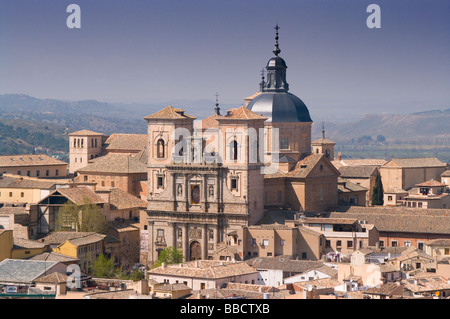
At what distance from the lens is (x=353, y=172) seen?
88562 millimetres

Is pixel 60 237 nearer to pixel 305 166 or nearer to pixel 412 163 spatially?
pixel 305 166

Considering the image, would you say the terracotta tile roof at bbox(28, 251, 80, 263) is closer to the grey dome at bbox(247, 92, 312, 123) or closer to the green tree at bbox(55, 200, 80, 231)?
the green tree at bbox(55, 200, 80, 231)

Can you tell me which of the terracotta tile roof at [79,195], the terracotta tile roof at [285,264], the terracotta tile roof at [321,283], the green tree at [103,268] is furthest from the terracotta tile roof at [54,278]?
the terracotta tile roof at [79,195]

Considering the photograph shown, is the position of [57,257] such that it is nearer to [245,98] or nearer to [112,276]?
[112,276]

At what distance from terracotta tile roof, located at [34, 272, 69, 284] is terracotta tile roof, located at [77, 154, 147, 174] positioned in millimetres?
27878

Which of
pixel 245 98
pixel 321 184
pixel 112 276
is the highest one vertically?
pixel 245 98

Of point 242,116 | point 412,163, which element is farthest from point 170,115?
point 412,163

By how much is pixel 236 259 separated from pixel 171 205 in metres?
7.81

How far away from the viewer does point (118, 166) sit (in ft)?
261

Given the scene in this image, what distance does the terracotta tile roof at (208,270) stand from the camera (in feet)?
167

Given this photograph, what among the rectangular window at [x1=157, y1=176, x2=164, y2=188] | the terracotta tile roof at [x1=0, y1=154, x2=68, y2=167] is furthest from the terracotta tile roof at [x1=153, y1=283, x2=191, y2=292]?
the terracotta tile roof at [x1=0, y1=154, x2=68, y2=167]

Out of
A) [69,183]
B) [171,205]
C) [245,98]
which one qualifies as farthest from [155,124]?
[245,98]

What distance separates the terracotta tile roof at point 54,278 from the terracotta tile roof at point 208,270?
4.77 meters

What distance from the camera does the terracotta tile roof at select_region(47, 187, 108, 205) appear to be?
67.5m
